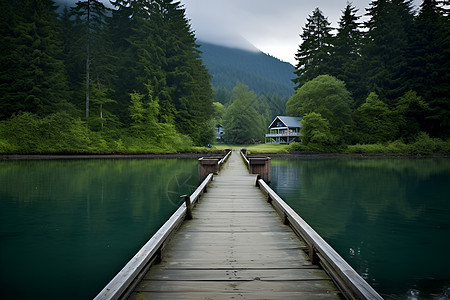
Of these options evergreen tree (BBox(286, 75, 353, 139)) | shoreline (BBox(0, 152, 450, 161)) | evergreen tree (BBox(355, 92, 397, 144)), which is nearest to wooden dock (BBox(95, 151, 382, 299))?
shoreline (BBox(0, 152, 450, 161))

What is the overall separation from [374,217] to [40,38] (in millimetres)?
41028

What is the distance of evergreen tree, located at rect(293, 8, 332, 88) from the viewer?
5491 cm

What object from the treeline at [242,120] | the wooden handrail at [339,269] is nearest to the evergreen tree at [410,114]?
the treeline at [242,120]

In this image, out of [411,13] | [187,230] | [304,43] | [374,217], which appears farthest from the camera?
[304,43]

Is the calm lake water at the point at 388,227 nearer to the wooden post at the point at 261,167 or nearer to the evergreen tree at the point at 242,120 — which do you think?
the wooden post at the point at 261,167

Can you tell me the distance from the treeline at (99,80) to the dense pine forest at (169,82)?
15cm

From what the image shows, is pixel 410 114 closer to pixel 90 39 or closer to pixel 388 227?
pixel 388 227

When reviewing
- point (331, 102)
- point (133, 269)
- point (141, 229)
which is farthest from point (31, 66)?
point (331, 102)

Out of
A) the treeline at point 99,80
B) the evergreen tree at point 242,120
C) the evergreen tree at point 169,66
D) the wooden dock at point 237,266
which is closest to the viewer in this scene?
the wooden dock at point 237,266

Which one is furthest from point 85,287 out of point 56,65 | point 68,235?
point 56,65

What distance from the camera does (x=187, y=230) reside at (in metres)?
5.02

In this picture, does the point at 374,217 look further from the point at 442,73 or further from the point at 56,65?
the point at 442,73

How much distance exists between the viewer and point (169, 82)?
45.3 meters

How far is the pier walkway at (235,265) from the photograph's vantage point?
2881 mm
